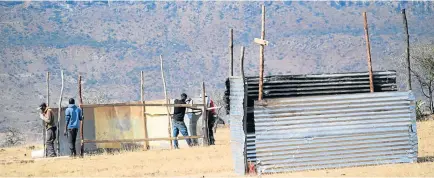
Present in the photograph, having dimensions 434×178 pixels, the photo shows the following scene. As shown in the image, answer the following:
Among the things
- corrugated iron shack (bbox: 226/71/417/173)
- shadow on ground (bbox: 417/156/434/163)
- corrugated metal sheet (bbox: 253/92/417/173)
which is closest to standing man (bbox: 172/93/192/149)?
shadow on ground (bbox: 417/156/434/163)

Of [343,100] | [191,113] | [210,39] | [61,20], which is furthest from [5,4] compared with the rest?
[343,100]

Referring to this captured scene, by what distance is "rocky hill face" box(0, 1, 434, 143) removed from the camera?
105188 millimetres

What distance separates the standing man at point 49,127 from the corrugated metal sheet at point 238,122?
379 inches

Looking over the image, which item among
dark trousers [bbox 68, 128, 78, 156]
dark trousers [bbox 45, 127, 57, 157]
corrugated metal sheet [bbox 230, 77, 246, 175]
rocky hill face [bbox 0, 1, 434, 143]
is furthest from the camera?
rocky hill face [bbox 0, 1, 434, 143]

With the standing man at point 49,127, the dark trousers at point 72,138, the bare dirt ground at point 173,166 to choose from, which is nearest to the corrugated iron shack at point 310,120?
the bare dirt ground at point 173,166

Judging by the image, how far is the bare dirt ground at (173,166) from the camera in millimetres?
16172

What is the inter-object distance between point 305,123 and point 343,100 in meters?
0.81

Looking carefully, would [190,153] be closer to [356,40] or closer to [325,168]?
[325,168]

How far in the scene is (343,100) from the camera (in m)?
16.7

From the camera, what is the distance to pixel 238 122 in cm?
1655

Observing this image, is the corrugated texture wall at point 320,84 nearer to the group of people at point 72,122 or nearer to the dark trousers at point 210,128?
the group of people at point 72,122

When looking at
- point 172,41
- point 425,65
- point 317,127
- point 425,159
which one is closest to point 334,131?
point 317,127

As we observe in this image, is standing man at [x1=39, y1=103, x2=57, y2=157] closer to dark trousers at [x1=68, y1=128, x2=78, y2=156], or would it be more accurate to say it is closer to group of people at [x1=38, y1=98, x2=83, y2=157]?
group of people at [x1=38, y1=98, x2=83, y2=157]

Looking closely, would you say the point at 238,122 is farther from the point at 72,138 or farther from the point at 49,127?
the point at 49,127
